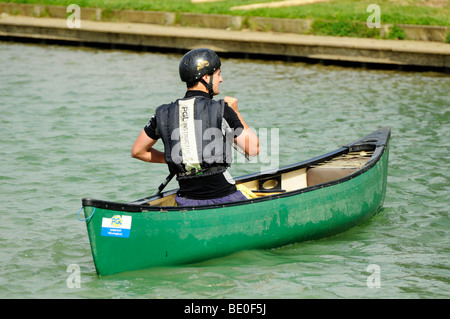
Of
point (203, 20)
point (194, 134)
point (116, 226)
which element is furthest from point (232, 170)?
point (203, 20)

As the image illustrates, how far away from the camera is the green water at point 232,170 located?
20.3 feet

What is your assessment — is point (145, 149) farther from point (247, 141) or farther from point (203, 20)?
point (203, 20)

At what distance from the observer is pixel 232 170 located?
10039 millimetres

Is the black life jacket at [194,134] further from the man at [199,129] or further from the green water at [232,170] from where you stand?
the green water at [232,170]

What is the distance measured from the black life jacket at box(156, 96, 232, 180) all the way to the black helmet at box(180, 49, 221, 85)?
173 millimetres

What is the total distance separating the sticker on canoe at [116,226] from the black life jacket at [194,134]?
0.60 m

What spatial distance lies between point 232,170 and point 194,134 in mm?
4174

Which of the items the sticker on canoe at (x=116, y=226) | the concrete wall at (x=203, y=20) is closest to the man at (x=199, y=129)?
the sticker on canoe at (x=116, y=226)

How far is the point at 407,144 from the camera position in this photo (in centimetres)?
1121

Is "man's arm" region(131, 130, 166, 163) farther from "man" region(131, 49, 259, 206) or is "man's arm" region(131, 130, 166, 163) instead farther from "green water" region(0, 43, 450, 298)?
"green water" region(0, 43, 450, 298)

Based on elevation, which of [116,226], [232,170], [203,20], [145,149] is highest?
[203,20]

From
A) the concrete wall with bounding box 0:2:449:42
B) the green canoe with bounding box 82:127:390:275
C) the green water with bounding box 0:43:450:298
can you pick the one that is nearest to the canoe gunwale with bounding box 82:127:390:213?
the green canoe with bounding box 82:127:390:275

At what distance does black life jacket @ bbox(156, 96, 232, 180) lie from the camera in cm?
586

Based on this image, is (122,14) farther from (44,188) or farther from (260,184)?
(260,184)
